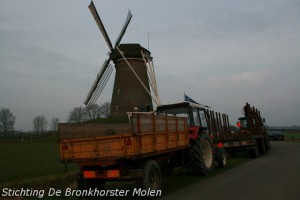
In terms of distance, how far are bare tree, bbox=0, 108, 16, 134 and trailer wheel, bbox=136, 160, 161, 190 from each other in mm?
91806

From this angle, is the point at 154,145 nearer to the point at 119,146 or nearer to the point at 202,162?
the point at 119,146

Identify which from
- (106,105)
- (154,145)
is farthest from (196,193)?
(106,105)

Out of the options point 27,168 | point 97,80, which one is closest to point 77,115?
point 97,80

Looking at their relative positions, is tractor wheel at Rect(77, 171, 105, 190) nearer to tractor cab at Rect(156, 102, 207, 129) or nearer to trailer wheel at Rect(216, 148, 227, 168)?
tractor cab at Rect(156, 102, 207, 129)

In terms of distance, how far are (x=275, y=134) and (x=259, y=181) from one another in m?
36.0

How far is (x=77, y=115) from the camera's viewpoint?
90625 millimetres

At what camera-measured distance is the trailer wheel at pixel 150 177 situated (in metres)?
8.05

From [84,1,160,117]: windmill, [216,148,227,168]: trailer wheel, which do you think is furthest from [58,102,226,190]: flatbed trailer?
[84,1,160,117]: windmill

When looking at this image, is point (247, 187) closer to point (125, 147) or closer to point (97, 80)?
point (125, 147)

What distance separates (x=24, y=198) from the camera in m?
8.97

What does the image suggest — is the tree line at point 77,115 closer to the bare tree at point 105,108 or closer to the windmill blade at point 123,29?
the bare tree at point 105,108

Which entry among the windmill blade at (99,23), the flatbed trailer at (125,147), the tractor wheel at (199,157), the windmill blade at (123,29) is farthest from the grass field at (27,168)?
the windmill blade at (123,29)

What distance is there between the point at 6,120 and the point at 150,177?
94426mm

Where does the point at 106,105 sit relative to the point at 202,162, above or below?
above
